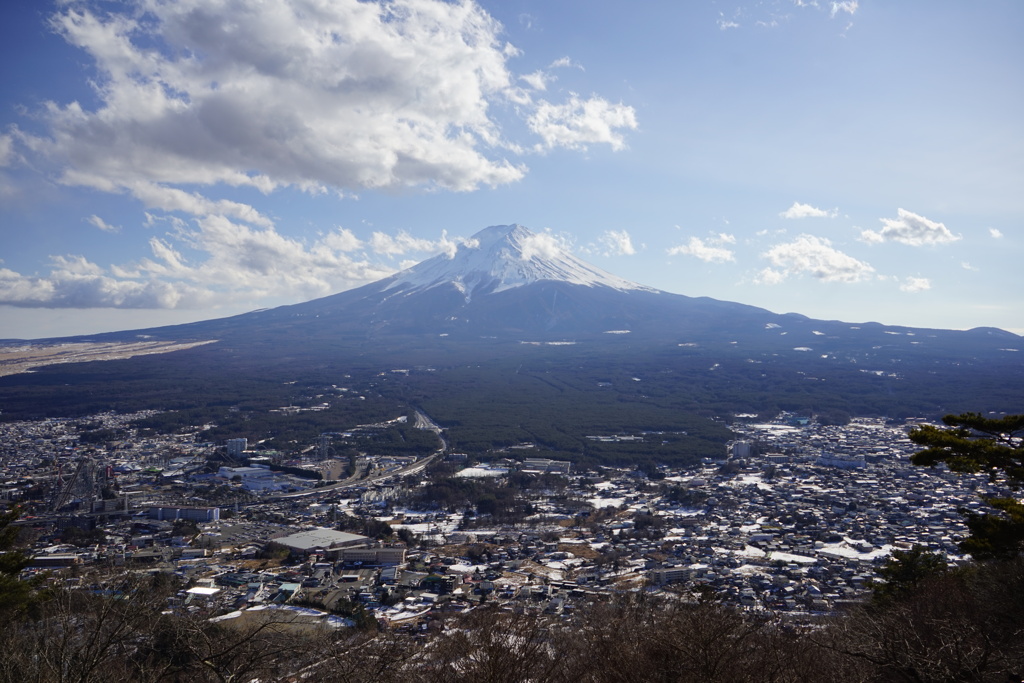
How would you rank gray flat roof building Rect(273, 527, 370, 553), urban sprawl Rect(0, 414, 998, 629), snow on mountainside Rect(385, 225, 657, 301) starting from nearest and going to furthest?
urban sprawl Rect(0, 414, 998, 629)
gray flat roof building Rect(273, 527, 370, 553)
snow on mountainside Rect(385, 225, 657, 301)

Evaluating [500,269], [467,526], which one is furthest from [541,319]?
[467,526]

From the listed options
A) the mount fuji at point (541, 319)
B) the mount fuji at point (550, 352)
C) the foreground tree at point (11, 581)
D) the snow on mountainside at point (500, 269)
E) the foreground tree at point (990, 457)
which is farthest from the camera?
the snow on mountainside at point (500, 269)

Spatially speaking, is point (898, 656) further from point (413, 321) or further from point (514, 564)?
point (413, 321)

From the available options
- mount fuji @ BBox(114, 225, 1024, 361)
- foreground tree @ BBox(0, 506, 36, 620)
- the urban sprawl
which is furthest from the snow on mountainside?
foreground tree @ BBox(0, 506, 36, 620)

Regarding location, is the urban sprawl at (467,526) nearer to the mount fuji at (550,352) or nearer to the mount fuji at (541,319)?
the mount fuji at (550,352)

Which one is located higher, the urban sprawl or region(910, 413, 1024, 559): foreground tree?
region(910, 413, 1024, 559): foreground tree

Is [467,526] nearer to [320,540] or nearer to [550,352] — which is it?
[320,540]

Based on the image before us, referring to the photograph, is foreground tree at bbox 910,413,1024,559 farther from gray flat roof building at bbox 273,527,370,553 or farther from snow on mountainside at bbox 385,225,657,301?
snow on mountainside at bbox 385,225,657,301

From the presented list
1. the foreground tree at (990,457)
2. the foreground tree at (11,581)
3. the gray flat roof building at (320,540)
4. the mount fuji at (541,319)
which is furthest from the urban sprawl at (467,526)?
the mount fuji at (541,319)
